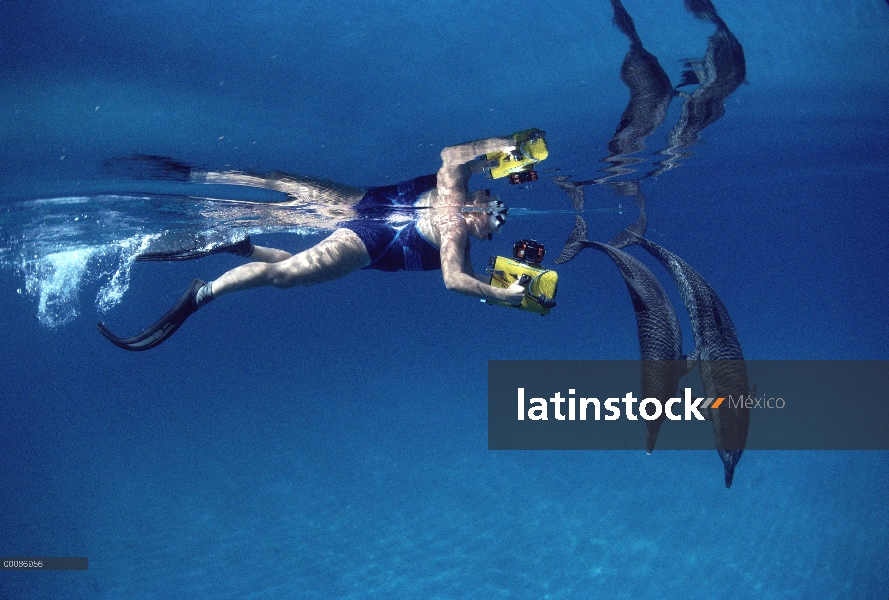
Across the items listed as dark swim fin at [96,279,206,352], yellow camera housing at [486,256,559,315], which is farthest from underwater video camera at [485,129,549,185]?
dark swim fin at [96,279,206,352]

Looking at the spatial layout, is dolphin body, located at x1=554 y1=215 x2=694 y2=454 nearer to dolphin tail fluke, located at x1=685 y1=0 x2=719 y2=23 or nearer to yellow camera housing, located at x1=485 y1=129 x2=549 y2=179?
yellow camera housing, located at x1=485 y1=129 x2=549 y2=179

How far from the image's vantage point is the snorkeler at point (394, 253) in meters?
6.36

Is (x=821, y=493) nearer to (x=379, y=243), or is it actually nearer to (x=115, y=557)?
(x=379, y=243)

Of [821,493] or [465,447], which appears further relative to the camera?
[465,447]

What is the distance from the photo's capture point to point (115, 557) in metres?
15.3

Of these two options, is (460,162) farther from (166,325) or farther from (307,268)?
(166,325)

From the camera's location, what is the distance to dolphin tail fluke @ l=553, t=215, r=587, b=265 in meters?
7.87

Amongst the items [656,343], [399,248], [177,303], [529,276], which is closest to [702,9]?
[529,276]

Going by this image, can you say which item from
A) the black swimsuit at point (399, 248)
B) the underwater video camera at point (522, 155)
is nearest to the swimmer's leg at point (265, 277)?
the black swimsuit at point (399, 248)

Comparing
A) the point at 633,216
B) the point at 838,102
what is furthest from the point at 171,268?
the point at 838,102

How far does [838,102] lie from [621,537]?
12.8 m

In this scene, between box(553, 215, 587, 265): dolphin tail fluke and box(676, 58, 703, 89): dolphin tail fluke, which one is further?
box(553, 215, 587, 265): dolphin tail fluke

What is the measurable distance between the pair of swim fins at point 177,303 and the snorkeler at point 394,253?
1cm

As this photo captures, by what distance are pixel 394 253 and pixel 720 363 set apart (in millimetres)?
4658
